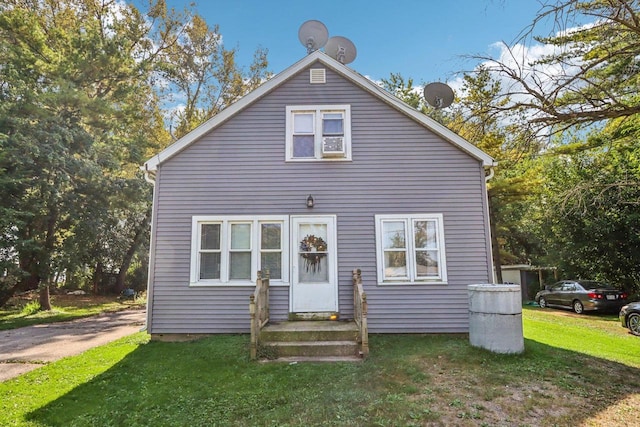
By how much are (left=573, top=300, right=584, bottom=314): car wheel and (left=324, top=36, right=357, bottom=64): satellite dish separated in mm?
12762

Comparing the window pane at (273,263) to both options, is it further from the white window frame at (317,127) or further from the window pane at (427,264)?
the window pane at (427,264)

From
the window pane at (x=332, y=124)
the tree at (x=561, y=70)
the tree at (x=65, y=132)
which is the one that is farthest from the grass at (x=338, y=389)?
the tree at (x=65, y=132)

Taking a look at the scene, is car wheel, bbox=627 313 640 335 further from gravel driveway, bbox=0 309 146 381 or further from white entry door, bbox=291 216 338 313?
gravel driveway, bbox=0 309 146 381

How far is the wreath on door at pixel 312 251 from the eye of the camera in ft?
25.4

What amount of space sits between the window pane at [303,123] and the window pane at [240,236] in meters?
2.49

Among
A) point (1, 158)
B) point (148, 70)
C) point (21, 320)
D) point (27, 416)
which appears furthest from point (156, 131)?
point (27, 416)

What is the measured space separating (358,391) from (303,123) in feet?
19.0

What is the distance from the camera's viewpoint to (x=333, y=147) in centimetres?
Answer: 803

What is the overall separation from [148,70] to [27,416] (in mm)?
16203

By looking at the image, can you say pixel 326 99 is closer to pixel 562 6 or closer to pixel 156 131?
pixel 562 6

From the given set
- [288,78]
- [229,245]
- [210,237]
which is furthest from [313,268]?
[288,78]

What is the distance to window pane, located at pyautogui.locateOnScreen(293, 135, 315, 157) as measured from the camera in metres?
8.16

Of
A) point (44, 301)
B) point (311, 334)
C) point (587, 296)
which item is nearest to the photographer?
point (311, 334)

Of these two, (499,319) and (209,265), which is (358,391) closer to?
(499,319)
